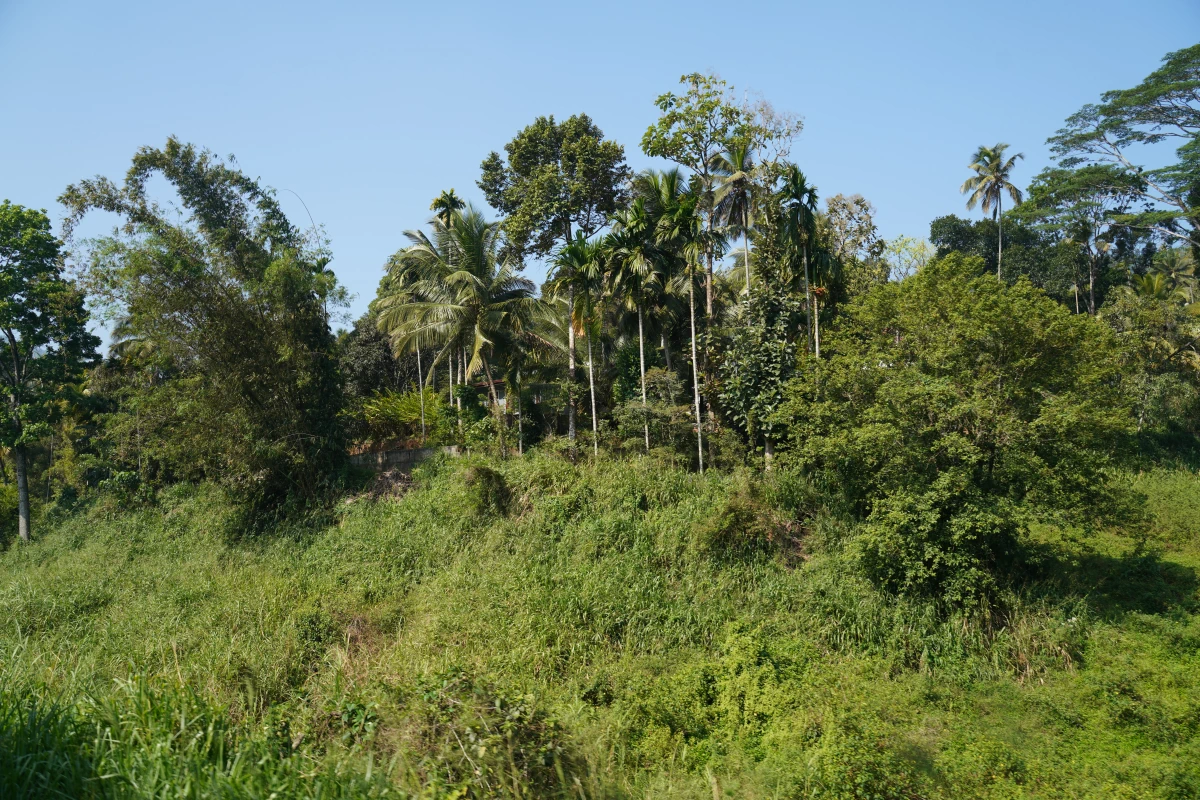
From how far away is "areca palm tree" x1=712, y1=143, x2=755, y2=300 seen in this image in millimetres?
20016

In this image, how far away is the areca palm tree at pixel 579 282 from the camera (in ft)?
64.8

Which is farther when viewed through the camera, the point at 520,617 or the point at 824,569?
the point at 824,569

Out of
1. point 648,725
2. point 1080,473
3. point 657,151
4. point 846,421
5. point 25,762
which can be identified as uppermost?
point 657,151

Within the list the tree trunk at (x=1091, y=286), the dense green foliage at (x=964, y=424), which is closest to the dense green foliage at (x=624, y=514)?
the dense green foliage at (x=964, y=424)

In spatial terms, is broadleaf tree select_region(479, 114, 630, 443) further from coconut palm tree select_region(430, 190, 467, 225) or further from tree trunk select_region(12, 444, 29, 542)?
tree trunk select_region(12, 444, 29, 542)

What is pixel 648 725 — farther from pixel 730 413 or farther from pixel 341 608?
pixel 730 413

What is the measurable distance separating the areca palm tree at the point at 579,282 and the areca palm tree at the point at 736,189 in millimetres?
3693

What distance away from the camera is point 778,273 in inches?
812

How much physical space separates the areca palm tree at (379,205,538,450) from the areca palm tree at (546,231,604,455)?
59.0 inches

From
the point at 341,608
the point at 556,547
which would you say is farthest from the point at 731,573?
the point at 341,608

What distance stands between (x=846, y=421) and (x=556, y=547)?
270 inches

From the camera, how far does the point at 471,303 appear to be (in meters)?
21.8

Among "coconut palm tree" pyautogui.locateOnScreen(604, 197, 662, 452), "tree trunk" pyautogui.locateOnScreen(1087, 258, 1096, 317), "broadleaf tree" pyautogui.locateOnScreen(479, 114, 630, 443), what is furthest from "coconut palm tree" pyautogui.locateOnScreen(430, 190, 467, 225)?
"tree trunk" pyautogui.locateOnScreen(1087, 258, 1096, 317)

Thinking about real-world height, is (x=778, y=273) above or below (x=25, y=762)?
above
